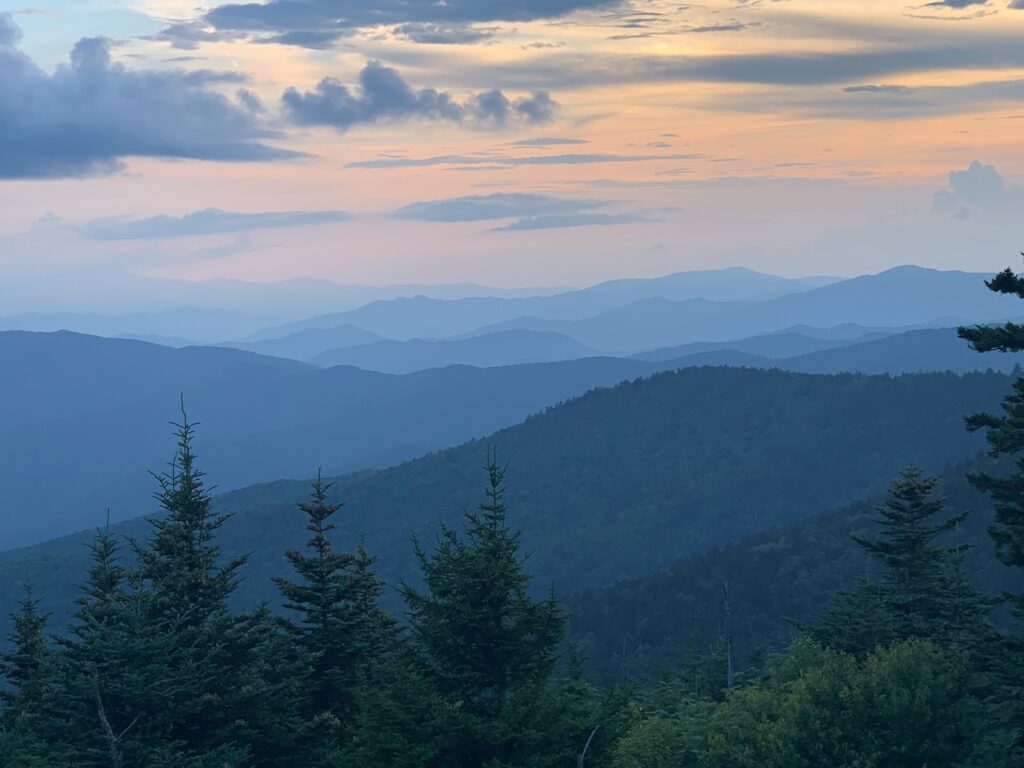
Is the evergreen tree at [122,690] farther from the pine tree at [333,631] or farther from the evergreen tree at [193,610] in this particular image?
the pine tree at [333,631]

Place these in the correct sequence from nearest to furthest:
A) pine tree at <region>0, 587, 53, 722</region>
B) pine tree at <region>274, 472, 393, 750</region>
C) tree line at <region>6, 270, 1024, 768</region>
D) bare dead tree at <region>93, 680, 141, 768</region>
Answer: bare dead tree at <region>93, 680, 141, 768</region> → tree line at <region>6, 270, 1024, 768</region> → pine tree at <region>274, 472, 393, 750</region> → pine tree at <region>0, 587, 53, 722</region>

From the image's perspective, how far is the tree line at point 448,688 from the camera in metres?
22.9

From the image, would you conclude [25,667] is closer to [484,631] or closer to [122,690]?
[122,690]

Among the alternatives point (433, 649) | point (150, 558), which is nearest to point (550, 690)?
point (433, 649)

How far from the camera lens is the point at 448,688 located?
23.6m

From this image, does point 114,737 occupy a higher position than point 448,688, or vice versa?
point 114,737

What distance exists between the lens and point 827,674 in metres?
26.3

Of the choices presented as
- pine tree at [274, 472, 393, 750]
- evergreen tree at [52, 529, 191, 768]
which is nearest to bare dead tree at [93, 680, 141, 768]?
evergreen tree at [52, 529, 191, 768]

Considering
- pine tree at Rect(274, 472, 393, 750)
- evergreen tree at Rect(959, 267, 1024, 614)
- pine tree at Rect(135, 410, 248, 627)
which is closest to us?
evergreen tree at Rect(959, 267, 1024, 614)

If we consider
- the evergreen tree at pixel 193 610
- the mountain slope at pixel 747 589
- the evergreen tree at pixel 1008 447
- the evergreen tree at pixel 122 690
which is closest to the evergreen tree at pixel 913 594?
the evergreen tree at pixel 1008 447

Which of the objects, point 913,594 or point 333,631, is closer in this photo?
point 333,631

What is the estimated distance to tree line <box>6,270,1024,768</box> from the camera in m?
22.9

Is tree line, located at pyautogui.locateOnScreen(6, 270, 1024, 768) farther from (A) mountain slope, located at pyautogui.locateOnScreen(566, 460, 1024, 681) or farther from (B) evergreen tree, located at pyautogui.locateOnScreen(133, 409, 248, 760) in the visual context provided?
(A) mountain slope, located at pyautogui.locateOnScreen(566, 460, 1024, 681)

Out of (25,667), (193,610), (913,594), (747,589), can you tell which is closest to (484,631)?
(193,610)
